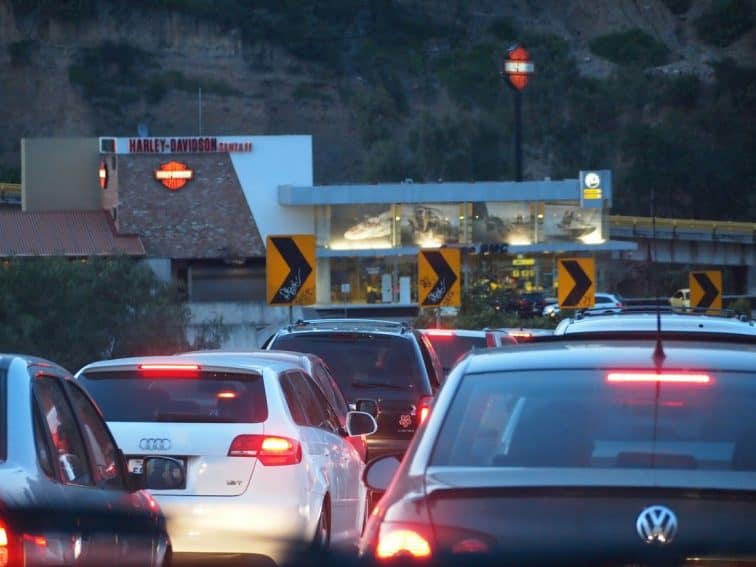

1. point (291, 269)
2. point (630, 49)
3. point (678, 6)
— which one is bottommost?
point (291, 269)

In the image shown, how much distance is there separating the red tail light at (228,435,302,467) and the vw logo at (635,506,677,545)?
464 centimetres

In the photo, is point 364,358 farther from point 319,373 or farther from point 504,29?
point 504,29

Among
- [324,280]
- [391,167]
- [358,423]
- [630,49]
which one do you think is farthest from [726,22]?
[358,423]

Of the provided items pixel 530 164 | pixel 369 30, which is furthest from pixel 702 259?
pixel 369 30

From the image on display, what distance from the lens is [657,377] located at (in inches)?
224

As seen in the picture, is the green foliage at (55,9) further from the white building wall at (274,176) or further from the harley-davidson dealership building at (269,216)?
the white building wall at (274,176)

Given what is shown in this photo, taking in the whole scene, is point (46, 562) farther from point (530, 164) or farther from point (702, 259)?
point (530, 164)

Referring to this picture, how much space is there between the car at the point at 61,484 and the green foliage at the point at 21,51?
126 metres

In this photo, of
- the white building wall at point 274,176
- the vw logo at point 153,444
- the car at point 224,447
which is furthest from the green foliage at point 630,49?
the vw logo at point 153,444

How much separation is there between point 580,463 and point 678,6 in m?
157

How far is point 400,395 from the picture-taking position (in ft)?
47.2

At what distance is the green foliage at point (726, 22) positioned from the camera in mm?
142125

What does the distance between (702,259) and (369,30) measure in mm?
68810

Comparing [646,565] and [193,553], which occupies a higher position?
[646,565]
